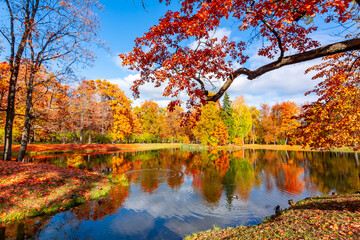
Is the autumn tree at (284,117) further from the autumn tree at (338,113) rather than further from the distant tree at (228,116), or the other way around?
the autumn tree at (338,113)

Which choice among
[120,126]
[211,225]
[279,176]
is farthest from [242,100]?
[211,225]

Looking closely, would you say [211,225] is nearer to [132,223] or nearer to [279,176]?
[132,223]

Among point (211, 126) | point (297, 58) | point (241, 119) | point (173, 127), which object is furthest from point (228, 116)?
point (297, 58)

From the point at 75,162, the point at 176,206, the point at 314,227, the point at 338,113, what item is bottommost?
the point at 176,206

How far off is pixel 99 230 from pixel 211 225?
15.2ft

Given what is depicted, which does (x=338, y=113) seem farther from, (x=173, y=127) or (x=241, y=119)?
(x=173, y=127)

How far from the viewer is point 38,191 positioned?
877 cm

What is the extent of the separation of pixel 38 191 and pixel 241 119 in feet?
163

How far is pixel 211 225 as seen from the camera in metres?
7.62

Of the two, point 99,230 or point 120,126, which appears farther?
point 120,126

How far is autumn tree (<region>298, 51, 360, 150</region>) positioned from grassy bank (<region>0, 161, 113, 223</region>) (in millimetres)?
11831

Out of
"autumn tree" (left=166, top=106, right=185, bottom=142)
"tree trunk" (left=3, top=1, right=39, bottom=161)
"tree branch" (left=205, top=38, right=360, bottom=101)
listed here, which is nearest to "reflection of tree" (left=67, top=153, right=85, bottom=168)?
"tree trunk" (left=3, top=1, right=39, bottom=161)

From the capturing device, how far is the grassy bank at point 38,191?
7.60 meters

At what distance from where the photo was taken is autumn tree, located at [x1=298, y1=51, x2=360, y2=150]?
21.6ft
